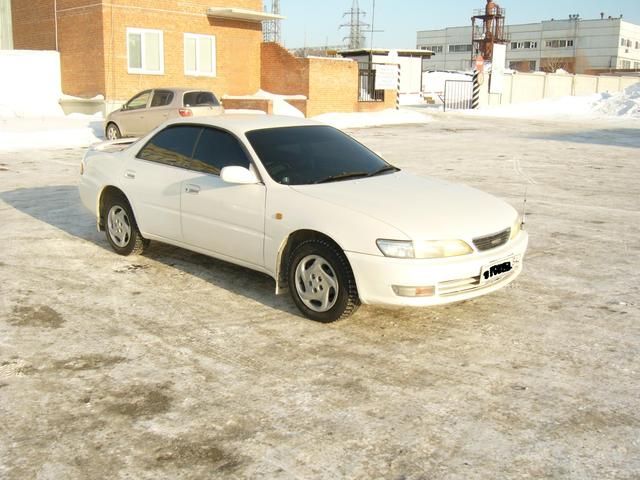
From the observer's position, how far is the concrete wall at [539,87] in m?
44.0

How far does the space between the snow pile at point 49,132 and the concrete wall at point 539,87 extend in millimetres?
25706

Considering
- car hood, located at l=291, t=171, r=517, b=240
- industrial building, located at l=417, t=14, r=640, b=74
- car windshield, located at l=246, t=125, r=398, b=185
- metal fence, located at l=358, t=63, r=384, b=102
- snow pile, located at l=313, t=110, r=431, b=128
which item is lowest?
snow pile, located at l=313, t=110, r=431, b=128

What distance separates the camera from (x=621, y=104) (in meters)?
39.5

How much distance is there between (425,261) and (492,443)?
1514mm

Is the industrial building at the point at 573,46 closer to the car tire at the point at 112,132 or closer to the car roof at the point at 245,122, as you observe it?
the car tire at the point at 112,132

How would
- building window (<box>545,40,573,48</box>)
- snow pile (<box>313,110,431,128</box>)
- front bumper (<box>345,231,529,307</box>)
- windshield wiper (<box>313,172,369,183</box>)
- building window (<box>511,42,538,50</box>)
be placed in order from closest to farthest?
front bumper (<box>345,231,529,307</box>), windshield wiper (<box>313,172,369,183</box>), snow pile (<box>313,110,431,128</box>), building window (<box>545,40,573,48</box>), building window (<box>511,42,538,50</box>)

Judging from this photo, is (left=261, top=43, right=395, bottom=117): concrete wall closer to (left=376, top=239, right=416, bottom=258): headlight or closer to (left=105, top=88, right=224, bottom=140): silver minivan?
(left=105, top=88, right=224, bottom=140): silver minivan

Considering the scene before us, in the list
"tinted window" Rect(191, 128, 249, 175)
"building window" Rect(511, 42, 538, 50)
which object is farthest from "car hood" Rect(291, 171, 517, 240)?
"building window" Rect(511, 42, 538, 50)

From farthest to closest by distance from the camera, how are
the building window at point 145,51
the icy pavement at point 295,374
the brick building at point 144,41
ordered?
the building window at point 145,51 < the brick building at point 144,41 < the icy pavement at point 295,374

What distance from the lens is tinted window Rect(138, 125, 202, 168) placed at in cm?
640

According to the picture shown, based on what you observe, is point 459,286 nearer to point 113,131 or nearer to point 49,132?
point 113,131

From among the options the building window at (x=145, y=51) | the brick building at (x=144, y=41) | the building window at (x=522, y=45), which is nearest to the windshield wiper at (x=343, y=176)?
the brick building at (x=144, y=41)

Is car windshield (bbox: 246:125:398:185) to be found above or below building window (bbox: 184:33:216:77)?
below

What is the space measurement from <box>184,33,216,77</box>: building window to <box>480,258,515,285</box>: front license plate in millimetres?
23260
